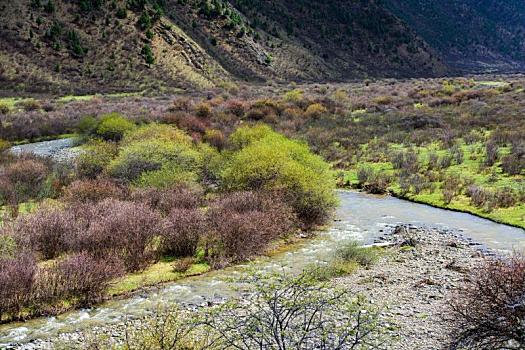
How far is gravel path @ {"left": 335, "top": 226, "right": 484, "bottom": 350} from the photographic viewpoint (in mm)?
10585

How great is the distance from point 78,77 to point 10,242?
5787cm

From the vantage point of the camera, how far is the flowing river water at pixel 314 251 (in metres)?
11.5

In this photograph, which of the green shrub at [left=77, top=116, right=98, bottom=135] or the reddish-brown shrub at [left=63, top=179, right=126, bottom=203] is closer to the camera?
the reddish-brown shrub at [left=63, top=179, right=126, bottom=203]

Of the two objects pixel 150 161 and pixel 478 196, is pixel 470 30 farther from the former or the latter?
pixel 150 161

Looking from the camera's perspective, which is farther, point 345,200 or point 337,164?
point 337,164

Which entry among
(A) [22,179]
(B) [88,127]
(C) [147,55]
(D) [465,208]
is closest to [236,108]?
(B) [88,127]

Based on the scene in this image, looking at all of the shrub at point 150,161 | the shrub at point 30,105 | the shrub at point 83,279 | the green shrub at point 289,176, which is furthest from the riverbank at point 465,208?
the shrub at point 30,105

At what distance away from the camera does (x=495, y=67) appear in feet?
477

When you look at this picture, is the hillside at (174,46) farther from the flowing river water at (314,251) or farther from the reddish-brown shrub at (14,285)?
the reddish-brown shrub at (14,285)

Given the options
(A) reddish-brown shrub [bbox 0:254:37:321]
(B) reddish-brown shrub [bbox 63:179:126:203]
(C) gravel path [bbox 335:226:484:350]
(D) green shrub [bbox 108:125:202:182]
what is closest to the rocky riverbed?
(C) gravel path [bbox 335:226:484:350]

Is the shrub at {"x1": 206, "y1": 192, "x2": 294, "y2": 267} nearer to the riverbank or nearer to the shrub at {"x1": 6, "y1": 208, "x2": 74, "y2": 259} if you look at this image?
the shrub at {"x1": 6, "y1": 208, "x2": 74, "y2": 259}

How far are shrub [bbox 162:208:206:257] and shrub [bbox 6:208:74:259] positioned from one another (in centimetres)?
275

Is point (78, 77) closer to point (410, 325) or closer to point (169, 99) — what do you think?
point (169, 99)

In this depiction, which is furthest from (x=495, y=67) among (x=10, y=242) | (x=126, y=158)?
(x=10, y=242)
